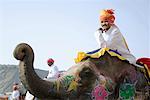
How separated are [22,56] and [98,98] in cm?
81

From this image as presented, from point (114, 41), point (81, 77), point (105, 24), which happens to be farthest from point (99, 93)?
point (105, 24)

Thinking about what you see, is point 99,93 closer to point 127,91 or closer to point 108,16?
point 127,91

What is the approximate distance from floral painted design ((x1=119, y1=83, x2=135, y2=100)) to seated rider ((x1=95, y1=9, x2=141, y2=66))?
0.25m

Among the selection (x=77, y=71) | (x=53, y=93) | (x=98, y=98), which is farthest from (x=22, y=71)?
(x=98, y=98)

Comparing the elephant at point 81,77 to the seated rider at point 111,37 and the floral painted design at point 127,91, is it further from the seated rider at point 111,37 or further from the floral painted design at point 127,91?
the seated rider at point 111,37

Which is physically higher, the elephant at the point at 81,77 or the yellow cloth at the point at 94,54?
the yellow cloth at the point at 94,54

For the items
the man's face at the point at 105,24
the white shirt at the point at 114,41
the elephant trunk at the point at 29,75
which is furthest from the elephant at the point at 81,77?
the man's face at the point at 105,24

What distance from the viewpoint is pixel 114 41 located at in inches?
146

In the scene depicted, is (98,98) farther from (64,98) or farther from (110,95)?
(64,98)

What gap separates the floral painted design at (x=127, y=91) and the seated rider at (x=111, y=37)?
0.25 meters

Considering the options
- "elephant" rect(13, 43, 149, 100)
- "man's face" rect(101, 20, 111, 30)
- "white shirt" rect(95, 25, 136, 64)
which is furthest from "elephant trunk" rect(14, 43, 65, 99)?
"man's face" rect(101, 20, 111, 30)

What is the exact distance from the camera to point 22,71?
295 centimetres

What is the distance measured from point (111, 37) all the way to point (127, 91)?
1.78ft

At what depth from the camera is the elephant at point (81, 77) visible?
117 inches
